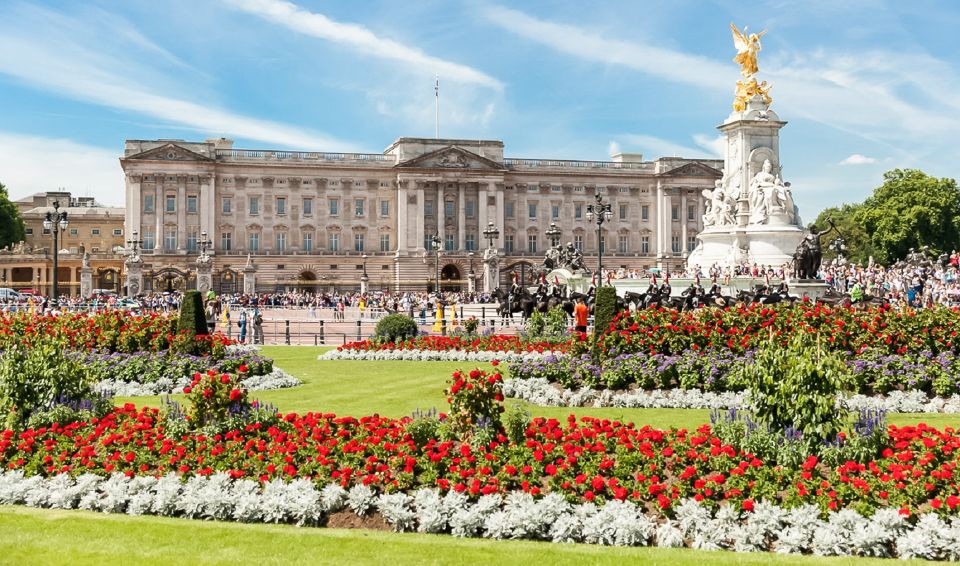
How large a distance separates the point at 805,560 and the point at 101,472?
697 centimetres

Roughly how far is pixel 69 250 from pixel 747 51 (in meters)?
80.5

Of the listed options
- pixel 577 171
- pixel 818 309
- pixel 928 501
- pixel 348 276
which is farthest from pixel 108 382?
pixel 577 171

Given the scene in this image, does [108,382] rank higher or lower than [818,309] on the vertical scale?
lower

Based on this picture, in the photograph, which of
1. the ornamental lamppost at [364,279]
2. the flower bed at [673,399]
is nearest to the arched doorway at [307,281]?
the ornamental lamppost at [364,279]

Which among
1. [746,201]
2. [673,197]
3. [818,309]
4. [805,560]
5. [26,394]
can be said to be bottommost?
[805,560]

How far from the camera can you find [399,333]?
25.7 m

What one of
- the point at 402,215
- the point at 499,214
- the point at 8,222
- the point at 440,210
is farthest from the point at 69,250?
the point at 499,214

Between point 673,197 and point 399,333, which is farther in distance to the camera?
point 673,197

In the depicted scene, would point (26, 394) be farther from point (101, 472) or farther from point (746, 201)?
point (746, 201)

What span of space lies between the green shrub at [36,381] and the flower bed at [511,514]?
7.20ft

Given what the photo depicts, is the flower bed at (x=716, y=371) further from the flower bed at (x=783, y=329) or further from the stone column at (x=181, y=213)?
the stone column at (x=181, y=213)

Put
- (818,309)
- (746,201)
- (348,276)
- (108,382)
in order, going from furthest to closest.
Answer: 1. (348,276)
2. (746,201)
3. (108,382)
4. (818,309)

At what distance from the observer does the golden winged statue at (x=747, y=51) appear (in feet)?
138

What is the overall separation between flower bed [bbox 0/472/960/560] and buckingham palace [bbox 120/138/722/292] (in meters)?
76.9
